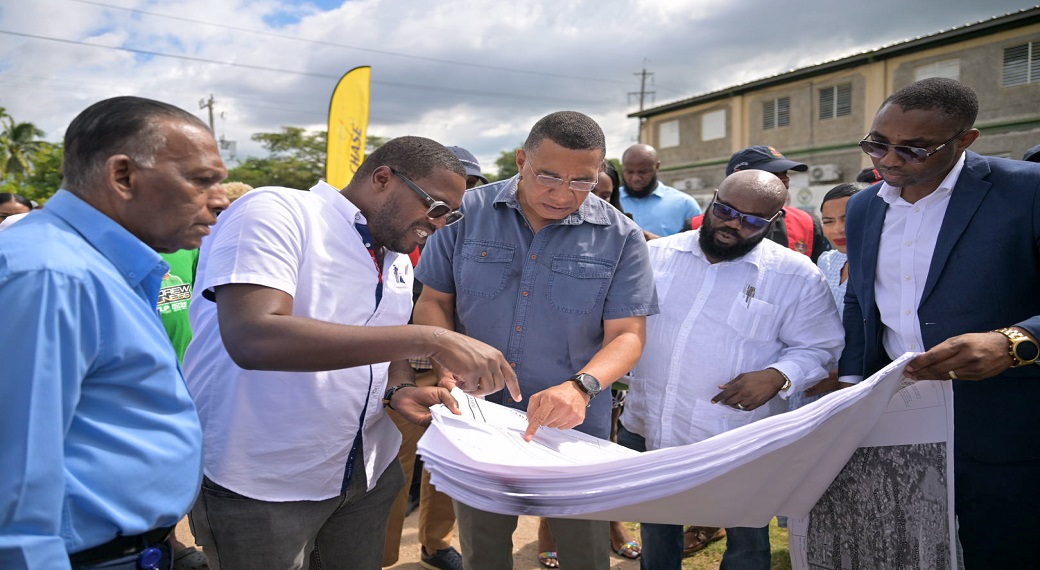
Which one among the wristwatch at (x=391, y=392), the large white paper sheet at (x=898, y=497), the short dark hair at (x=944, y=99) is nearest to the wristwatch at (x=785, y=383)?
the large white paper sheet at (x=898, y=497)

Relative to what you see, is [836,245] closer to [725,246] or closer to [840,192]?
[840,192]

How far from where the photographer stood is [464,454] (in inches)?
59.4

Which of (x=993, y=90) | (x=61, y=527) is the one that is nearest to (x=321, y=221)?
(x=61, y=527)

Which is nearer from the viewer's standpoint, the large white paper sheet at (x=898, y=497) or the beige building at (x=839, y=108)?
the large white paper sheet at (x=898, y=497)

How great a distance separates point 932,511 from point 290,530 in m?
1.83

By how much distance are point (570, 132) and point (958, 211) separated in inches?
53.0

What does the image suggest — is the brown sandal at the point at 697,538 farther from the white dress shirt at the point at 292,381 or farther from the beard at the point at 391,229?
the beard at the point at 391,229

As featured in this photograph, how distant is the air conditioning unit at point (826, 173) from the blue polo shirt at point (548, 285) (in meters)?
24.6

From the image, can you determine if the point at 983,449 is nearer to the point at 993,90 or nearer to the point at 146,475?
the point at 146,475

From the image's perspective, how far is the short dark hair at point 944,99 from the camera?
2207 mm

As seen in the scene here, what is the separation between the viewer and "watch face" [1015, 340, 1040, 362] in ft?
5.88

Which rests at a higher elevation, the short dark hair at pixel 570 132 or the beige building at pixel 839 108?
the beige building at pixel 839 108

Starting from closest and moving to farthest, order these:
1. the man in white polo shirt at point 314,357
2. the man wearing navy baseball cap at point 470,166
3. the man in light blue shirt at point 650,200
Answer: the man in white polo shirt at point 314,357
the man wearing navy baseball cap at point 470,166
the man in light blue shirt at point 650,200

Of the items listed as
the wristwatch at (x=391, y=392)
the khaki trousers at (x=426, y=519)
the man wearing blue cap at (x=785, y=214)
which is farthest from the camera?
the man wearing blue cap at (x=785, y=214)
